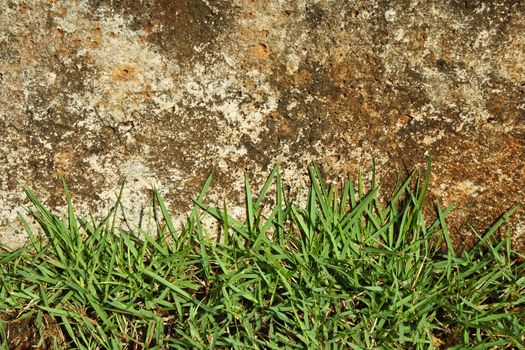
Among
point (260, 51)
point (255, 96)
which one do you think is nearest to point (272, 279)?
point (255, 96)

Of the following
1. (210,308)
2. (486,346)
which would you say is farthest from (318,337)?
(486,346)

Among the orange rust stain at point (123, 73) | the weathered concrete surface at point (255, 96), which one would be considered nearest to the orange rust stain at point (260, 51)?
the weathered concrete surface at point (255, 96)

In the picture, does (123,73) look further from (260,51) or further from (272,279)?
(272,279)

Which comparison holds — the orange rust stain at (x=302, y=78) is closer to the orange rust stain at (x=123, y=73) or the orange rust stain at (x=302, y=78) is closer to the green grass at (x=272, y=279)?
the green grass at (x=272, y=279)

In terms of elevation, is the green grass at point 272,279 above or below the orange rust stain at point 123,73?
below

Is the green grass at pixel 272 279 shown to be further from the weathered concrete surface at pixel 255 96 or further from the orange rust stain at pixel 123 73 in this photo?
the orange rust stain at pixel 123 73

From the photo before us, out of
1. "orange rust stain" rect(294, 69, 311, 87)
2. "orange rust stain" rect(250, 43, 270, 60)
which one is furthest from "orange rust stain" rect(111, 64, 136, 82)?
"orange rust stain" rect(294, 69, 311, 87)

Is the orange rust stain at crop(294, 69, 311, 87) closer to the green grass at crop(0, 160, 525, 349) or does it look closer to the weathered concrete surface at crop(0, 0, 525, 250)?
the weathered concrete surface at crop(0, 0, 525, 250)
